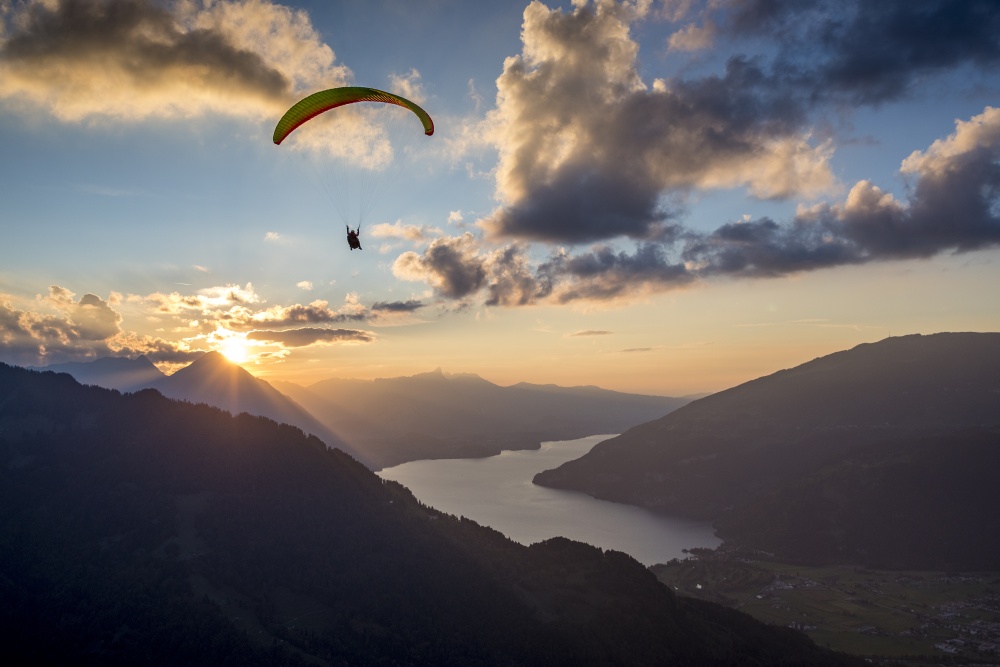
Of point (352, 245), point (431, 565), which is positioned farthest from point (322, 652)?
point (352, 245)

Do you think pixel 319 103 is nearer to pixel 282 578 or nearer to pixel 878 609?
pixel 282 578

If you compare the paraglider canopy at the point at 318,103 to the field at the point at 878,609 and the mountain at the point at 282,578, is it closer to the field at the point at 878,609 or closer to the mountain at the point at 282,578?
the mountain at the point at 282,578

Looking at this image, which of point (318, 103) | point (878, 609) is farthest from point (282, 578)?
point (878, 609)

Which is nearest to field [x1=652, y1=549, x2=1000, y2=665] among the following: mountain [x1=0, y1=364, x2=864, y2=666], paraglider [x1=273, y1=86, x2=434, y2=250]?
mountain [x1=0, y1=364, x2=864, y2=666]

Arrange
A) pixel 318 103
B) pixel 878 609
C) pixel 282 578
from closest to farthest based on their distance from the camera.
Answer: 1. pixel 318 103
2. pixel 282 578
3. pixel 878 609

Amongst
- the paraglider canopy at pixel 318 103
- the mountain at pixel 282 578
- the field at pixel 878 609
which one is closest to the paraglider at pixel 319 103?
the paraglider canopy at pixel 318 103

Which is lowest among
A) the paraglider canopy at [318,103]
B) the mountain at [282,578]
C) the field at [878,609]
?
the field at [878,609]
